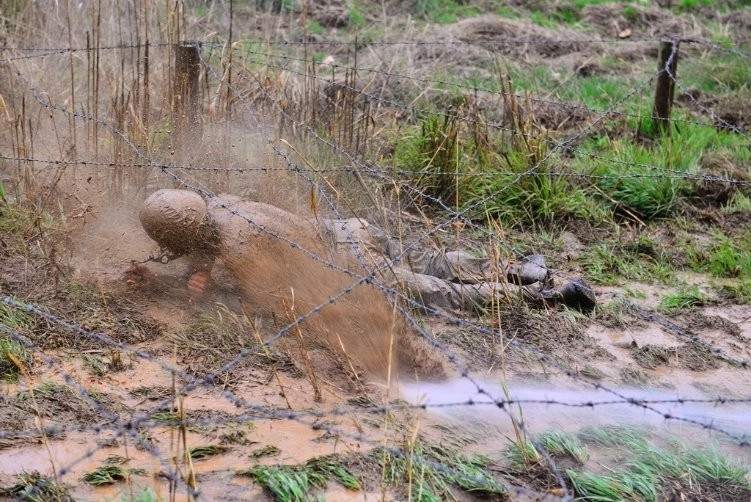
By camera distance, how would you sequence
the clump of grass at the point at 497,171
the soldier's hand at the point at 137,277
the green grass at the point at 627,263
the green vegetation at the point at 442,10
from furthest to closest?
the green vegetation at the point at 442,10, the clump of grass at the point at 497,171, the green grass at the point at 627,263, the soldier's hand at the point at 137,277

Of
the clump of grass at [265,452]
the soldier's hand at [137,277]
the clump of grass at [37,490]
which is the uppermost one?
the soldier's hand at [137,277]

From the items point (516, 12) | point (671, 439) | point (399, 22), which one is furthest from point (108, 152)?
point (516, 12)

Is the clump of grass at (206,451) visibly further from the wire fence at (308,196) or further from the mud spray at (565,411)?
the mud spray at (565,411)

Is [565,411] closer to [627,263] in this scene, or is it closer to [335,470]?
[335,470]

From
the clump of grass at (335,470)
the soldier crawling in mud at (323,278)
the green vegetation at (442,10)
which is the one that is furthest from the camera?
the green vegetation at (442,10)

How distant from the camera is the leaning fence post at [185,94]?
627 cm

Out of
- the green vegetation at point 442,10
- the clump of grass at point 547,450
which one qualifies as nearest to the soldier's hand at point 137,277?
the clump of grass at point 547,450

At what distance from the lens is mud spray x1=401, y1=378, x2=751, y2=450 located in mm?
4301

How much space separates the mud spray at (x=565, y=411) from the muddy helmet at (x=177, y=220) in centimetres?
137

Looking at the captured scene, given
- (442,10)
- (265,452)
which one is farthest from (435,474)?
(442,10)

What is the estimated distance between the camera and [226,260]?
5.22 m

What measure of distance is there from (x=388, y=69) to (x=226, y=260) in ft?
13.4

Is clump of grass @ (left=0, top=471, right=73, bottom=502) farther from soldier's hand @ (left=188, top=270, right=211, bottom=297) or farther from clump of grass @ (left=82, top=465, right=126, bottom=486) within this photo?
soldier's hand @ (left=188, top=270, right=211, bottom=297)

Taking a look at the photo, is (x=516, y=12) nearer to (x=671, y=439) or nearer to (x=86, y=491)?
(x=671, y=439)
